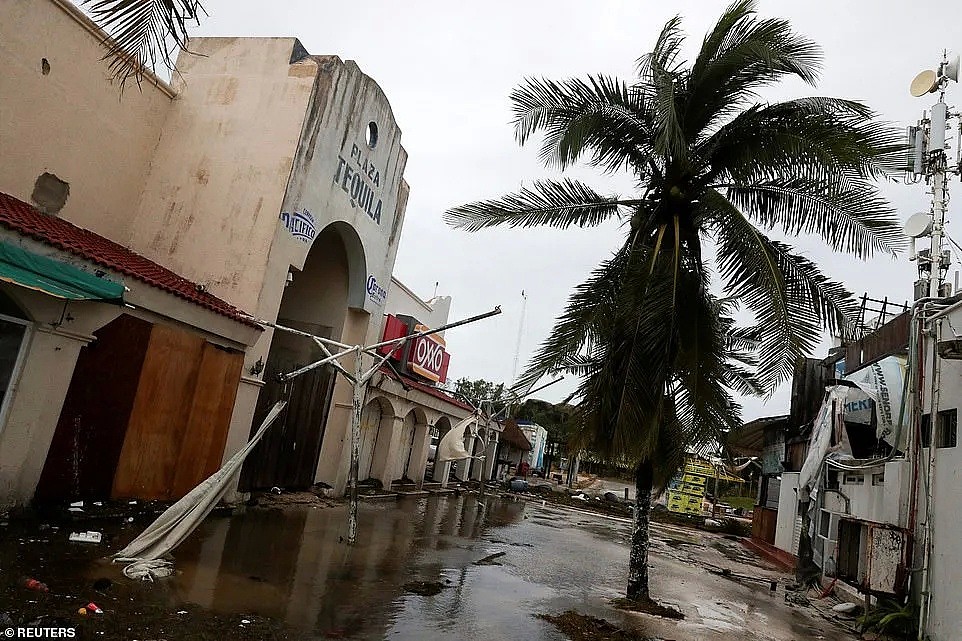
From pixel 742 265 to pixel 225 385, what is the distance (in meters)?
8.71

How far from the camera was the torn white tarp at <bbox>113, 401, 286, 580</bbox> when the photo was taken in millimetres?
7125

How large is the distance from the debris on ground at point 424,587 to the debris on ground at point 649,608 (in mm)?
2467

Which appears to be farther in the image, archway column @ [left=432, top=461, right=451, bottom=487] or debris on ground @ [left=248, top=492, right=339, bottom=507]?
archway column @ [left=432, top=461, right=451, bottom=487]

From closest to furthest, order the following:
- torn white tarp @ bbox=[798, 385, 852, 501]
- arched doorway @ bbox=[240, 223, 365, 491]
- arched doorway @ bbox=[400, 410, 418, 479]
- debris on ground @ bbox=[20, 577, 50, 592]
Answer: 1. debris on ground @ bbox=[20, 577, 50, 592]
2. torn white tarp @ bbox=[798, 385, 852, 501]
3. arched doorway @ bbox=[240, 223, 365, 491]
4. arched doorway @ bbox=[400, 410, 418, 479]

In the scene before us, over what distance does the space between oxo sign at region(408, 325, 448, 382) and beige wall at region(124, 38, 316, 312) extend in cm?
840

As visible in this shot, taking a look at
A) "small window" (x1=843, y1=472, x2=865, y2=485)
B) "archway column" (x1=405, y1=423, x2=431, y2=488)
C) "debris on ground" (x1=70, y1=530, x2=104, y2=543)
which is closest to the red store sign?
"archway column" (x1=405, y1=423, x2=431, y2=488)

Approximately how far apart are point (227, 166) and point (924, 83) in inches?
489

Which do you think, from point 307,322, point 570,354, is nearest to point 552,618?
point 570,354

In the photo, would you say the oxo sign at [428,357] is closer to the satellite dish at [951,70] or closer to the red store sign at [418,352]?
the red store sign at [418,352]

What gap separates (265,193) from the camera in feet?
43.2

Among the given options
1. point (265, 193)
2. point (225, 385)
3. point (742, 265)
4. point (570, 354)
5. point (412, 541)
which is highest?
point (265, 193)

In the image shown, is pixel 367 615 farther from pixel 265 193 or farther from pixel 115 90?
pixel 115 90

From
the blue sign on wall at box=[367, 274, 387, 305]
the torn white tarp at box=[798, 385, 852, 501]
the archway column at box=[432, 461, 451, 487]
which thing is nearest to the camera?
the torn white tarp at box=[798, 385, 852, 501]

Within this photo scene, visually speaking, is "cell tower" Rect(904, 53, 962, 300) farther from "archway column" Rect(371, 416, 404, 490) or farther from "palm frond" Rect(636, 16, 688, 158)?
"archway column" Rect(371, 416, 404, 490)
